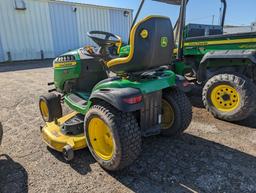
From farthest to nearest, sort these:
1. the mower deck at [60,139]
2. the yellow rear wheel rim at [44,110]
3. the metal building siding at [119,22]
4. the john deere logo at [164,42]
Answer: the metal building siding at [119,22]
the yellow rear wheel rim at [44,110]
the mower deck at [60,139]
the john deere logo at [164,42]

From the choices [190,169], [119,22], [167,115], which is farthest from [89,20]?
[190,169]

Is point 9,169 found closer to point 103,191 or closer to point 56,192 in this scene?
point 56,192

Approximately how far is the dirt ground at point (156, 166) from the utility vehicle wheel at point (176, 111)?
23 centimetres

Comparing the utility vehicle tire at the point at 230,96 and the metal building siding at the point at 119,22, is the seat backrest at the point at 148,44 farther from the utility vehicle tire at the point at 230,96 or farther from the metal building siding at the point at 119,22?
the metal building siding at the point at 119,22

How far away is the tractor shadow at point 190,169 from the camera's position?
2.02 metres

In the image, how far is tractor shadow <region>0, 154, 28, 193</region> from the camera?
2055 millimetres

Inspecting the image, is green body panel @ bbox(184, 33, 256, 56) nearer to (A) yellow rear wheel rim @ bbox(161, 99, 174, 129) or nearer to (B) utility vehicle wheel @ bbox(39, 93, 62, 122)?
(A) yellow rear wheel rim @ bbox(161, 99, 174, 129)

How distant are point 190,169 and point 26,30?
12796mm

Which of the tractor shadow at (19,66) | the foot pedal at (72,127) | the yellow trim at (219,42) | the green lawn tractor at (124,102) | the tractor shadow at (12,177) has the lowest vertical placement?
the tractor shadow at (19,66)

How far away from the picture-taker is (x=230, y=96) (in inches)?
136

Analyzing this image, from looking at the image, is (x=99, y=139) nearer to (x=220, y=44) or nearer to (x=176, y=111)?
(x=176, y=111)

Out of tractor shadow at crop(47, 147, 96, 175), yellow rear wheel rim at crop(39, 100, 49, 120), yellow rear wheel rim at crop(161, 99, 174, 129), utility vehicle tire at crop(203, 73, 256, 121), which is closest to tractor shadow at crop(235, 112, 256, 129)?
utility vehicle tire at crop(203, 73, 256, 121)

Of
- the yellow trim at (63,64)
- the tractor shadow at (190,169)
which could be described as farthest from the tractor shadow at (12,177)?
the yellow trim at (63,64)

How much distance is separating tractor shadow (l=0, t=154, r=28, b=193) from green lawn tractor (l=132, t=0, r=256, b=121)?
3.00 meters
